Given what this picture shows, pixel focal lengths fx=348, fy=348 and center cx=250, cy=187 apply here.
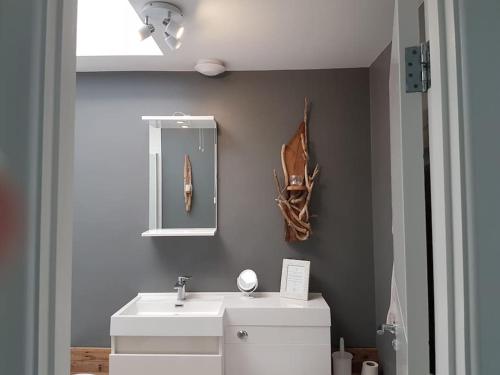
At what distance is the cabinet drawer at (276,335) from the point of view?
213 centimetres

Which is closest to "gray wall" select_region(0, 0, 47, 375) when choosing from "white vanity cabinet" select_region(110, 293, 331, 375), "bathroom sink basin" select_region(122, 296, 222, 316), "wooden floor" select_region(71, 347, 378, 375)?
"white vanity cabinet" select_region(110, 293, 331, 375)

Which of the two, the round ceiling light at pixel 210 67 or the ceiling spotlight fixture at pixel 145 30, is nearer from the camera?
the ceiling spotlight fixture at pixel 145 30

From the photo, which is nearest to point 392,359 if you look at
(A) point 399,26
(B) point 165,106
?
(A) point 399,26

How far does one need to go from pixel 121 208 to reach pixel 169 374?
1.20 meters

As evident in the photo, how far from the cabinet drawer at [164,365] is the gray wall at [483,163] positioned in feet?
5.53

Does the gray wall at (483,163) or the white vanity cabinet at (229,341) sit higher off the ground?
the gray wall at (483,163)

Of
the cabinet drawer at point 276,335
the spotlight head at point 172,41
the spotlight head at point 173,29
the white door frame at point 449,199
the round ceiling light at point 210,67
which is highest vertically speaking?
the round ceiling light at point 210,67

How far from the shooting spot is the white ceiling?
1.80m

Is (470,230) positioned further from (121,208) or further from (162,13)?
(121,208)

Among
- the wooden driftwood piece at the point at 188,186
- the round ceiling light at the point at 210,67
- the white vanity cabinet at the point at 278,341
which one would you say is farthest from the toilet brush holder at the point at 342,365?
the round ceiling light at the point at 210,67

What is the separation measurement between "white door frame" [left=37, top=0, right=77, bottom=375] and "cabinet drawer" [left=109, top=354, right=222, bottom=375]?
154 centimetres

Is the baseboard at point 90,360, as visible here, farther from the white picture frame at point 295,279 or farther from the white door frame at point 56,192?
the white door frame at point 56,192

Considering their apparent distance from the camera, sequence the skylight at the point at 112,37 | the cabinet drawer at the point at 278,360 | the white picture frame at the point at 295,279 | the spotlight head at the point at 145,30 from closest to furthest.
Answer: the spotlight head at the point at 145,30, the cabinet drawer at the point at 278,360, the skylight at the point at 112,37, the white picture frame at the point at 295,279

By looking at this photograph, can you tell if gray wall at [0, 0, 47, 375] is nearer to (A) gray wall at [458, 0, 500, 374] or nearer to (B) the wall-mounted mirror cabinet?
(A) gray wall at [458, 0, 500, 374]
